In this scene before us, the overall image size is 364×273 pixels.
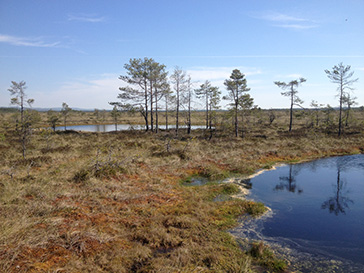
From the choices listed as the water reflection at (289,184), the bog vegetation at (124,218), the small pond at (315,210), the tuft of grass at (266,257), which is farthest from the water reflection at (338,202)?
the tuft of grass at (266,257)

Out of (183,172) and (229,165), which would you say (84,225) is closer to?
(183,172)

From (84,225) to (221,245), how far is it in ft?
14.6

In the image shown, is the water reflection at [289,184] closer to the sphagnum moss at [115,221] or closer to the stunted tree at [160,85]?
the sphagnum moss at [115,221]

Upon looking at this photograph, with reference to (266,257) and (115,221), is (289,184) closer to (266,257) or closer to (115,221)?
(266,257)

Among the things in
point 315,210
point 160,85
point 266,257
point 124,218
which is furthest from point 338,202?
point 160,85

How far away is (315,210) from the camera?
10.2 m

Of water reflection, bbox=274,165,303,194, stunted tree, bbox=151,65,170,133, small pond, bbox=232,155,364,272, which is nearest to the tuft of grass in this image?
small pond, bbox=232,155,364,272

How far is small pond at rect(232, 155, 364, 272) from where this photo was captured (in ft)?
24.1

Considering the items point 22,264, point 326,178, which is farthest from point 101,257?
point 326,178

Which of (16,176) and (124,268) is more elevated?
(16,176)

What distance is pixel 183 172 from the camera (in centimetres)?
1552

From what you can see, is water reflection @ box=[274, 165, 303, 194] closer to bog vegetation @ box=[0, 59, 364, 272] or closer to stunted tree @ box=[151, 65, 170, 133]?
bog vegetation @ box=[0, 59, 364, 272]

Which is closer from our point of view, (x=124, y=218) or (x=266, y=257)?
(x=266, y=257)

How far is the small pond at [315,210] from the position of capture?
7.35m
